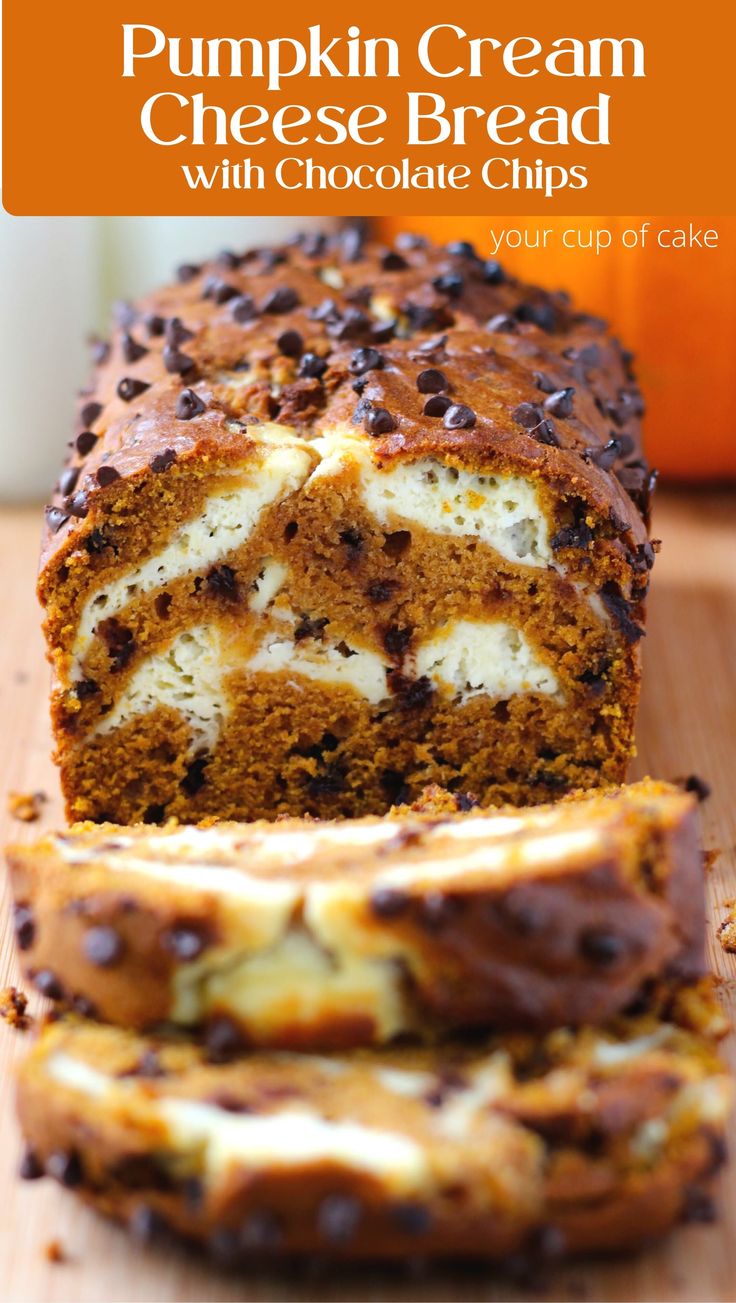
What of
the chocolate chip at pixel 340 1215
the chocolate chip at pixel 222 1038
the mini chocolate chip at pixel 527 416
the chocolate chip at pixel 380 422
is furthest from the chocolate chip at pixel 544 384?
the chocolate chip at pixel 340 1215

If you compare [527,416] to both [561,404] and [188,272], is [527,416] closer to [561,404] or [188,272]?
[561,404]

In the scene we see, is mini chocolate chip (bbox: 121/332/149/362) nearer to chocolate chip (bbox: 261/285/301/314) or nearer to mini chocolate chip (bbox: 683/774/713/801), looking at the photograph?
chocolate chip (bbox: 261/285/301/314)

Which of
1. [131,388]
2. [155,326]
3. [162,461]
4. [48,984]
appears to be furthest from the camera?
[155,326]

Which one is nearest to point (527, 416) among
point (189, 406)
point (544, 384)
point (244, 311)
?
point (544, 384)

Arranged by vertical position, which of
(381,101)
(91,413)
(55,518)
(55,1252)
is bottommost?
(55,1252)

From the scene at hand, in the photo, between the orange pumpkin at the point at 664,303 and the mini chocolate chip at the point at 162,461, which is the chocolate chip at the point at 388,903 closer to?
the mini chocolate chip at the point at 162,461

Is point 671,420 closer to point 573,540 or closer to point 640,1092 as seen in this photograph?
point 573,540

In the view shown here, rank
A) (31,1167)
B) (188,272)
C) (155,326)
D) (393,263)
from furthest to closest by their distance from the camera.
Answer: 1. (188,272)
2. (393,263)
3. (155,326)
4. (31,1167)
